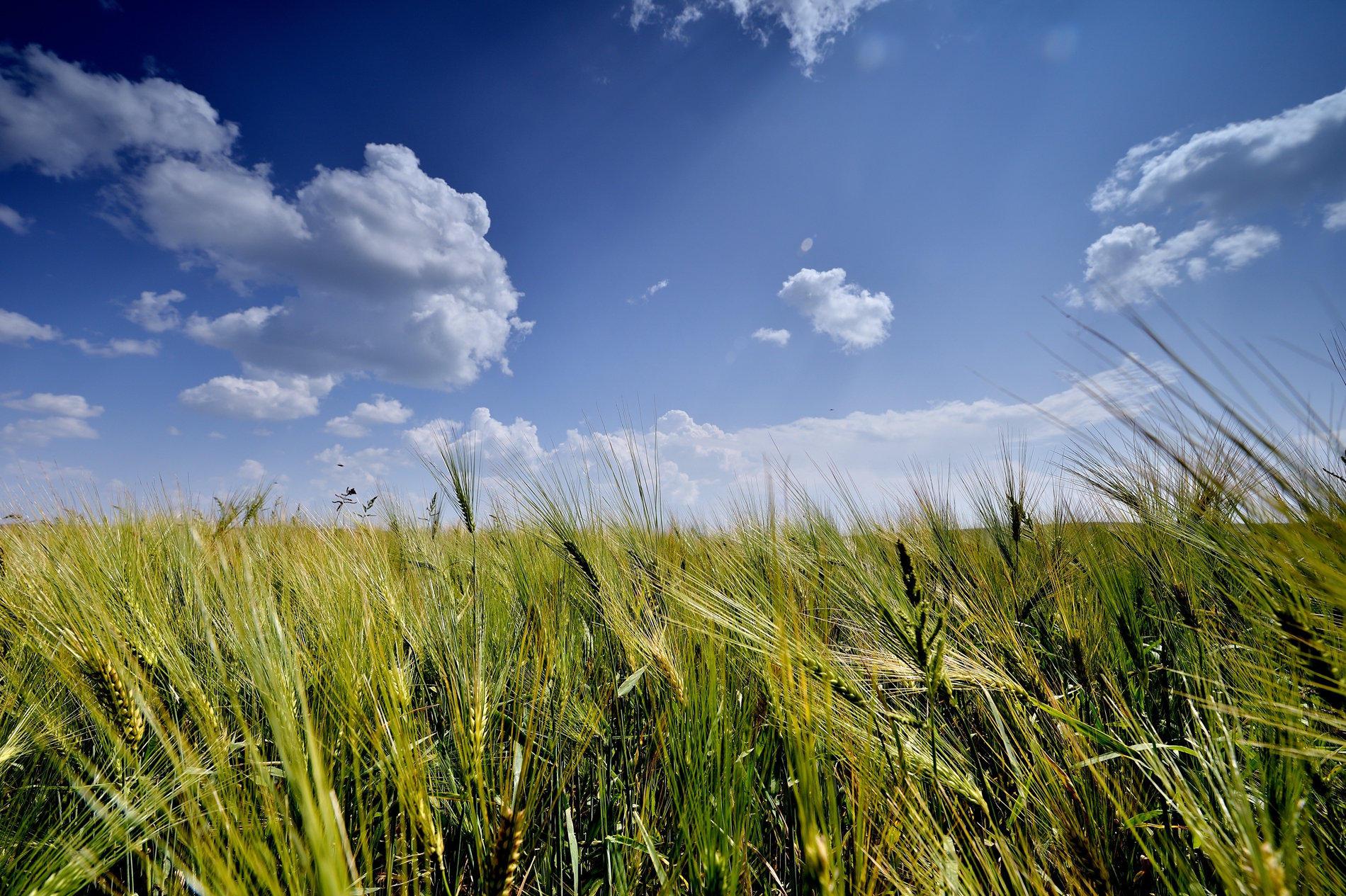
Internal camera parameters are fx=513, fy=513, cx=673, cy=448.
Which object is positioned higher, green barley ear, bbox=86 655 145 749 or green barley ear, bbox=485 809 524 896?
green barley ear, bbox=86 655 145 749

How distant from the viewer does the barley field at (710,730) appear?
79cm

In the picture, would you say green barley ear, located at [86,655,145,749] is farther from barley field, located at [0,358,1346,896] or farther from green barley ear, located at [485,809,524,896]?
green barley ear, located at [485,809,524,896]

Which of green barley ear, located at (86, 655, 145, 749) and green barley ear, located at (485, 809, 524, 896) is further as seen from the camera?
green barley ear, located at (86, 655, 145, 749)

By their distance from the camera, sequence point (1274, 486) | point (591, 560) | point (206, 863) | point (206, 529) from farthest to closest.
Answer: point (206, 529) < point (591, 560) < point (1274, 486) < point (206, 863)

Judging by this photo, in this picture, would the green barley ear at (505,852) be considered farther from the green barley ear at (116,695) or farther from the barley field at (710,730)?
the green barley ear at (116,695)

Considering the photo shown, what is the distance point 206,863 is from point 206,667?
0.89 meters

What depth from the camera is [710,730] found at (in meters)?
1.00

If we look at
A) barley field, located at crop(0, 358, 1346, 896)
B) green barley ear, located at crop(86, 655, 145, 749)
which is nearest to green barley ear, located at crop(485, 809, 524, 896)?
barley field, located at crop(0, 358, 1346, 896)

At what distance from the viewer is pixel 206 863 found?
76 cm

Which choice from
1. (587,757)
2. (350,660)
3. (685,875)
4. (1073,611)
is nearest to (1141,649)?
(1073,611)

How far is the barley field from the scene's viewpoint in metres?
0.79

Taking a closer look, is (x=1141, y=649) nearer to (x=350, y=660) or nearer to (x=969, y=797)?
(x=969, y=797)

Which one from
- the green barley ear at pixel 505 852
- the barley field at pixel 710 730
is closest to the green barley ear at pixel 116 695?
the barley field at pixel 710 730

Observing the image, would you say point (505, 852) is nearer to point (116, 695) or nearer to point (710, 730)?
point (710, 730)
